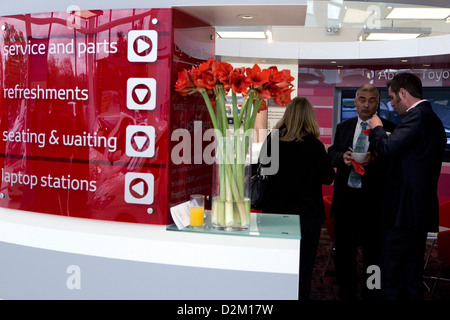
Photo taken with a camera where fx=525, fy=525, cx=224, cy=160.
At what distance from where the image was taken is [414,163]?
3.12 metres

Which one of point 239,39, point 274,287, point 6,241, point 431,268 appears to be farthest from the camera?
point 239,39

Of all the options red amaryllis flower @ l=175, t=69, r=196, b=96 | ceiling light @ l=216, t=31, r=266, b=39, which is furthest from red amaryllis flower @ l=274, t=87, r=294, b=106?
ceiling light @ l=216, t=31, r=266, b=39

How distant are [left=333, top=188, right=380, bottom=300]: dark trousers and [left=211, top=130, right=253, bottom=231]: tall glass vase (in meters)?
1.74

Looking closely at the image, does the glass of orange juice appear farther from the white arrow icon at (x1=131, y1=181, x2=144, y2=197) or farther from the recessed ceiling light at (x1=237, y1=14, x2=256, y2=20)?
the recessed ceiling light at (x1=237, y1=14, x2=256, y2=20)

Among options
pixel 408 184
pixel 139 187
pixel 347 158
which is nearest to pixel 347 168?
pixel 347 158

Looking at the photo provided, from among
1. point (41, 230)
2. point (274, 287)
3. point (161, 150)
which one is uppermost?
point (161, 150)

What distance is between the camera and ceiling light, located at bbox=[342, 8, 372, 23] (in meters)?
6.58

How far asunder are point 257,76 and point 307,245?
5.11 feet

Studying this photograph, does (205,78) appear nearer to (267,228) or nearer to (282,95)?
(282,95)

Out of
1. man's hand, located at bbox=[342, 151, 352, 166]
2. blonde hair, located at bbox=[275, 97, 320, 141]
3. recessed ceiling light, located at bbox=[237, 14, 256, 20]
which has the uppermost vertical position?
recessed ceiling light, located at bbox=[237, 14, 256, 20]

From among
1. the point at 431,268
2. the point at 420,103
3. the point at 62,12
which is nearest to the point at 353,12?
the point at 431,268
